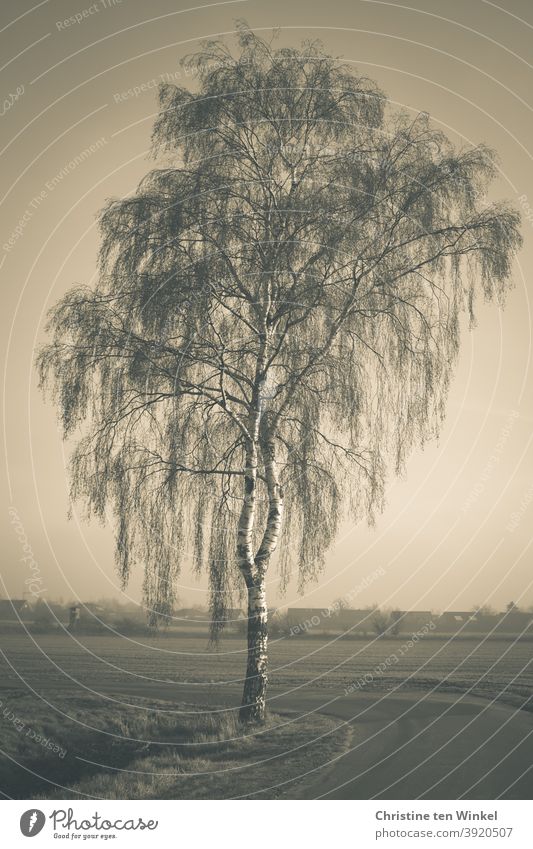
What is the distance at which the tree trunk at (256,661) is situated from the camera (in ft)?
40.3

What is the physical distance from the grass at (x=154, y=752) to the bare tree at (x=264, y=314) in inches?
37.3

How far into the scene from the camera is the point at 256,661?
12.3 meters

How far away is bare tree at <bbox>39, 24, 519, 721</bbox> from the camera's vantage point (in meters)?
12.3

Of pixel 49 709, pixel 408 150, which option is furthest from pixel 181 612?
pixel 408 150

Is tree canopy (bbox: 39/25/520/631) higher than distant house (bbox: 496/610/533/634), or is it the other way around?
tree canopy (bbox: 39/25/520/631)

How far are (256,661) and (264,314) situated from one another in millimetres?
5680

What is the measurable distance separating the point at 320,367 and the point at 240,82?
16.7ft

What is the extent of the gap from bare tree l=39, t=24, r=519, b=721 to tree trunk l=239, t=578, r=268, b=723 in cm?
3

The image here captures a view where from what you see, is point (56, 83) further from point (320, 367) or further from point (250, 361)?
point (320, 367)

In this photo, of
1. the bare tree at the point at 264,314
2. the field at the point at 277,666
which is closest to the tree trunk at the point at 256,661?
the bare tree at the point at 264,314

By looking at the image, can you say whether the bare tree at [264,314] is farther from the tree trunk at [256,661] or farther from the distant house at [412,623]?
the distant house at [412,623]

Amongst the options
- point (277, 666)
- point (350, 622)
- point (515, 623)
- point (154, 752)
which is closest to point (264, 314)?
point (154, 752)

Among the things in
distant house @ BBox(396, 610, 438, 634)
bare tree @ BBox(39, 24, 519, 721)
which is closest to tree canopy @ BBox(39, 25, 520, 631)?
bare tree @ BBox(39, 24, 519, 721)

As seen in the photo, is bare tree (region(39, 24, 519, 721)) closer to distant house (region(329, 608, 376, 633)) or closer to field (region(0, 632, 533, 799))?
field (region(0, 632, 533, 799))
